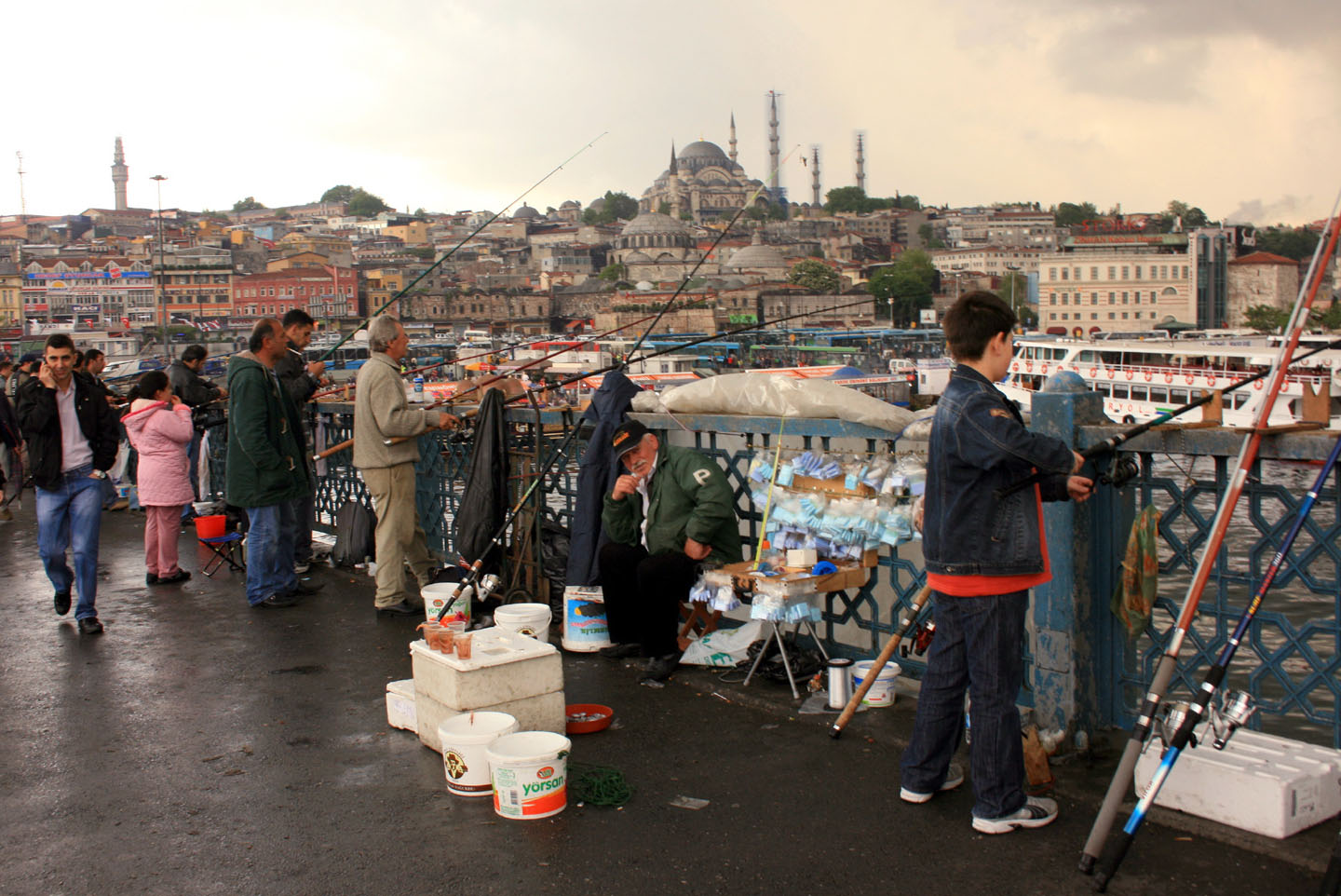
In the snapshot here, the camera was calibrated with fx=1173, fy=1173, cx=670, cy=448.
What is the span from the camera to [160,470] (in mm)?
7266

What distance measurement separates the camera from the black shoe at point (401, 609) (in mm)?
5953

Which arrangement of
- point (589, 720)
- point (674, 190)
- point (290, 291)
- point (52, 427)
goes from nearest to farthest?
point (589, 720), point (52, 427), point (290, 291), point (674, 190)

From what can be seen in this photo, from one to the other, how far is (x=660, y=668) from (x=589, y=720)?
0.64 metres

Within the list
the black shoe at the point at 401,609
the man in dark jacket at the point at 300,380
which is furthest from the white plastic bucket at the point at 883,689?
the man in dark jacket at the point at 300,380

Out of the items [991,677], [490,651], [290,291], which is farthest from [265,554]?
[290,291]

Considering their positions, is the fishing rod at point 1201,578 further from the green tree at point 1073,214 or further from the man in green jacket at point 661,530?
the green tree at point 1073,214

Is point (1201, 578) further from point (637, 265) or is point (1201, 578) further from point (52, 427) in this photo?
point (637, 265)

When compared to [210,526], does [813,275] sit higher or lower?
higher

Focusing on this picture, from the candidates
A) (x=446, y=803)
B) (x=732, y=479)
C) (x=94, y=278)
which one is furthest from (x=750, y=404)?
(x=94, y=278)

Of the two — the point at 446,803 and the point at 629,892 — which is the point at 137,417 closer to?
the point at 446,803

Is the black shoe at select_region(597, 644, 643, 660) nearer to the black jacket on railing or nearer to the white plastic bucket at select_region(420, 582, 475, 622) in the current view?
the white plastic bucket at select_region(420, 582, 475, 622)

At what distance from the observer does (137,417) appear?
732cm

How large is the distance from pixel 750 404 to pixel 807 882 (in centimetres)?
219

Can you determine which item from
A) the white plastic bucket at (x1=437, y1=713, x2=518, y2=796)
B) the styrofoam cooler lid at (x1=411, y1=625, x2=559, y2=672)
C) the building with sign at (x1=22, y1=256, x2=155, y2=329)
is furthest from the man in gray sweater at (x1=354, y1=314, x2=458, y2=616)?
the building with sign at (x1=22, y1=256, x2=155, y2=329)
